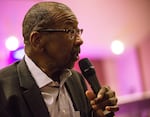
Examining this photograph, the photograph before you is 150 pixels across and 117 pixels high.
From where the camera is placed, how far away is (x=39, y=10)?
1255 millimetres

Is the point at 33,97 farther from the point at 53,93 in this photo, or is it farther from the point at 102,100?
the point at 102,100

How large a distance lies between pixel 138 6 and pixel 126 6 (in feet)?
0.51

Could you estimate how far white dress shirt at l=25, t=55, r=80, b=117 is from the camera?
4.07ft

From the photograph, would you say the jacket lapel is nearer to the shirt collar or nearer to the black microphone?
the shirt collar

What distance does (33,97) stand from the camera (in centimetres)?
120

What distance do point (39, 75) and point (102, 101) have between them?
0.26 meters

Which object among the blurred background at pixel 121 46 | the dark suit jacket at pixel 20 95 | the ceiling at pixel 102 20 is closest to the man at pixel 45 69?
the dark suit jacket at pixel 20 95

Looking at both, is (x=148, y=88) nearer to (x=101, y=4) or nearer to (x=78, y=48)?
(x=101, y=4)

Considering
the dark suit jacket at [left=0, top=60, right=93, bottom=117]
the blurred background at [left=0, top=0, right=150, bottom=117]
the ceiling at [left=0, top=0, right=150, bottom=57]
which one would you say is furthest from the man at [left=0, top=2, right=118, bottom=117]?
the blurred background at [left=0, top=0, right=150, bottom=117]

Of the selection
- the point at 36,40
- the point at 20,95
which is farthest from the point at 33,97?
the point at 36,40

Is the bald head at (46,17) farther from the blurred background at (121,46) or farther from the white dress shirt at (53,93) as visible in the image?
the blurred background at (121,46)

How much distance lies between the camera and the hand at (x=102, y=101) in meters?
1.14

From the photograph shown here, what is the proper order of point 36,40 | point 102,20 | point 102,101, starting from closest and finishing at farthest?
point 102,101
point 36,40
point 102,20

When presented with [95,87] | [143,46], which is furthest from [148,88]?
[95,87]
